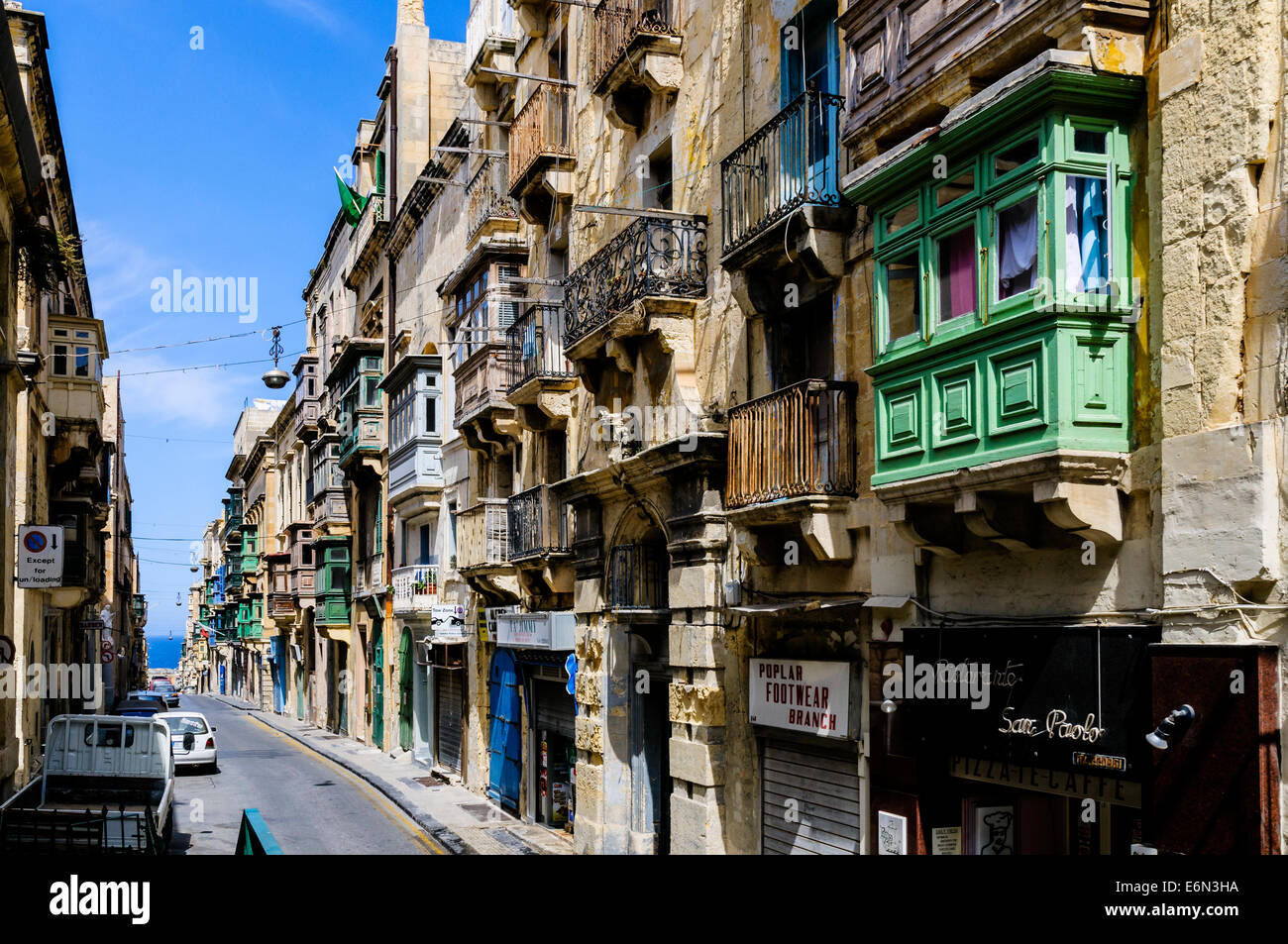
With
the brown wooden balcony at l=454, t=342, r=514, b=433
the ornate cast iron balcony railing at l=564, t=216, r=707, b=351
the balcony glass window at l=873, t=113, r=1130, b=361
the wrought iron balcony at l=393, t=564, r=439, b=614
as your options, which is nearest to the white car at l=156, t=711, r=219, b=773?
the wrought iron balcony at l=393, t=564, r=439, b=614

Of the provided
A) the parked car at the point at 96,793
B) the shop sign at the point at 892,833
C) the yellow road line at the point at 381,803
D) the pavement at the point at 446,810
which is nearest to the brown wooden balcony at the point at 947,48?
the shop sign at the point at 892,833

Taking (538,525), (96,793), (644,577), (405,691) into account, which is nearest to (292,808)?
(96,793)

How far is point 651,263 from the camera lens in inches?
639

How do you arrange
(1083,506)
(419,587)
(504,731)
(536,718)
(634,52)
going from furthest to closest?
(419,587) → (504,731) → (536,718) → (634,52) → (1083,506)

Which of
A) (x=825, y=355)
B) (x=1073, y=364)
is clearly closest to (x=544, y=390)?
(x=825, y=355)

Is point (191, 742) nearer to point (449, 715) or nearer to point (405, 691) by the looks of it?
point (449, 715)

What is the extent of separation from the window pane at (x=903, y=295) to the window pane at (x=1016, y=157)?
49.5 inches

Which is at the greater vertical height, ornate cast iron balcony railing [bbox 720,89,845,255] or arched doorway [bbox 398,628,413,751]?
ornate cast iron balcony railing [bbox 720,89,845,255]

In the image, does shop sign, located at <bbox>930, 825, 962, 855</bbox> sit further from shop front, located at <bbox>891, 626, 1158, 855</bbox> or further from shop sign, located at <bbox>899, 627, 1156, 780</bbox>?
shop sign, located at <bbox>899, 627, 1156, 780</bbox>

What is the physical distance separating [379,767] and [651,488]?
18433mm

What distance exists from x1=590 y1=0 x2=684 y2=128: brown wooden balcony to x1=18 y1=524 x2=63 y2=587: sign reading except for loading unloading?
36.0 ft

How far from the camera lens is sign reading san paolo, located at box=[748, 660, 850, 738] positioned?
38.5 ft

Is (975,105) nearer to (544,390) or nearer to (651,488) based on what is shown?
(651,488)

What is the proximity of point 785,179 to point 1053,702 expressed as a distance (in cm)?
626
